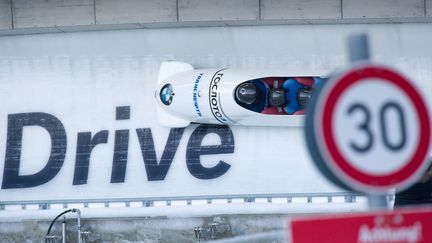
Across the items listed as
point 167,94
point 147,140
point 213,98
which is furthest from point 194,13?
point 147,140

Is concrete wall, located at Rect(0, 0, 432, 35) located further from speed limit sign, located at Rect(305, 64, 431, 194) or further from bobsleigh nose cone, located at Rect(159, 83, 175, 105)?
speed limit sign, located at Rect(305, 64, 431, 194)

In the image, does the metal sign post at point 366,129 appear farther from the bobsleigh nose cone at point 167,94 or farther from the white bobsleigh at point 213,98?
the bobsleigh nose cone at point 167,94

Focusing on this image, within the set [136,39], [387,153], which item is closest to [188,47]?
[136,39]

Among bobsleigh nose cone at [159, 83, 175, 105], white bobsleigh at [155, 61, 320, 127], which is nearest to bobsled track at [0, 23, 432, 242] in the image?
white bobsleigh at [155, 61, 320, 127]

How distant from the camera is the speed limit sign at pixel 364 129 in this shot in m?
2.73

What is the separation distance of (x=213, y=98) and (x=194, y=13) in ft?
3.54

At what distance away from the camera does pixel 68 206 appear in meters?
11.4

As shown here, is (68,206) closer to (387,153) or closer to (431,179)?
(431,179)

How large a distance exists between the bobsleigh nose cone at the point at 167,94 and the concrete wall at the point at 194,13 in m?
0.73

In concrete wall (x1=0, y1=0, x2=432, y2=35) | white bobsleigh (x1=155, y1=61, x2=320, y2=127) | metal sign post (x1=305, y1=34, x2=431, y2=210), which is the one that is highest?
concrete wall (x1=0, y1=0, x2=432, y2=35)

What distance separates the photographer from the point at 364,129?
273 cm

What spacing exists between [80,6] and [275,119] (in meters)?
2.52

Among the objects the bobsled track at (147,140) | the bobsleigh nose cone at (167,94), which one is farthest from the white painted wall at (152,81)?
the bobsleigh nose cone at (167,94)

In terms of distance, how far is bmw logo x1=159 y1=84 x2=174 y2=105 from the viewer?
10.9 meters
